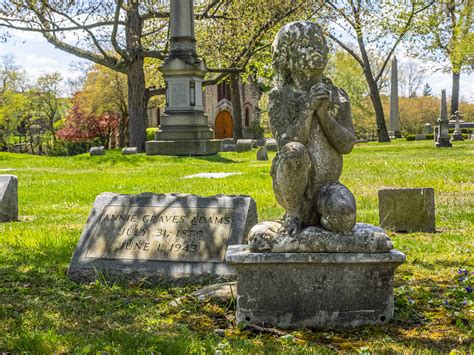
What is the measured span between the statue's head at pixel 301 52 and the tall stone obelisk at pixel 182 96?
18.6 m

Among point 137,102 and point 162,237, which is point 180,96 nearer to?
point 137,102

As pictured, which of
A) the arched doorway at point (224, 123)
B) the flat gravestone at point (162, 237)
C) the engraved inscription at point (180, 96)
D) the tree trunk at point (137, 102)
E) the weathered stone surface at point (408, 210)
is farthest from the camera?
the arched doorway at point (224, 123)

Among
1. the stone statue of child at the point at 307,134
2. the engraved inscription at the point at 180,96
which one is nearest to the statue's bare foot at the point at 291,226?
the stone statue of child at the point at 307,134

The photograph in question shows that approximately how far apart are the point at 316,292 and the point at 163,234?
7.51ft

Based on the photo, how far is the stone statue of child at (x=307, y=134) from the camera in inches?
185

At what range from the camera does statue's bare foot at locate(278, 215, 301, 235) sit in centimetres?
468

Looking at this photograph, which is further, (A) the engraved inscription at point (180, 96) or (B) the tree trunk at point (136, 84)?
(B) the tree trunk at point (136, 84)

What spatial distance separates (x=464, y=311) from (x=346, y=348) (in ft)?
4.05

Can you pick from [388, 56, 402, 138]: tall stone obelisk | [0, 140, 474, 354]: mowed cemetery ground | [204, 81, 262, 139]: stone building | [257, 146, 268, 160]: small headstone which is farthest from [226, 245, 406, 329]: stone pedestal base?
[204, 81, 262, 139]: stone building

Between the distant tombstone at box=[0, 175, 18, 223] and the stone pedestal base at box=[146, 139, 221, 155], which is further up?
the stone pedestal base at box=[146, 139, 221, 155]

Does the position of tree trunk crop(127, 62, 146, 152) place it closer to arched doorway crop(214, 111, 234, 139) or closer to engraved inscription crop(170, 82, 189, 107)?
engraved inscription crop(170, 82, 189, 107)

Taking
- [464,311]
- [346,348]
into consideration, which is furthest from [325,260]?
[464,311]

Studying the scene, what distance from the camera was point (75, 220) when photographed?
10.2m

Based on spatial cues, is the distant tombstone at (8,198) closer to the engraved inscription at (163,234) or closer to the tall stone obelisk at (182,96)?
the engraved inscription at (163,234)
